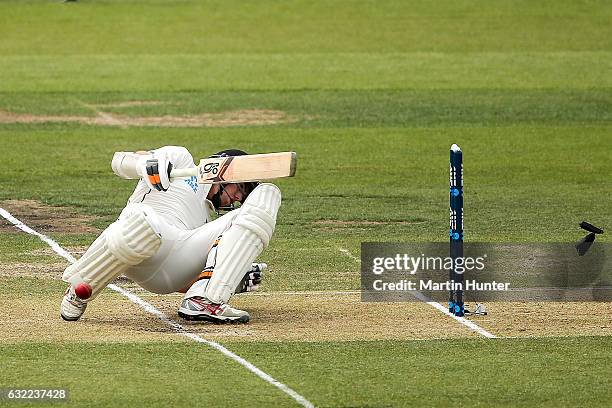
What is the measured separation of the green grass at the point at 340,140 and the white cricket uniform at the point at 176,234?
110 centimetres

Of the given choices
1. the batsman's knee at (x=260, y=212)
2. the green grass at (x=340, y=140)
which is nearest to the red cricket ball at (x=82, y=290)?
the green grass at (x=340, y=140)

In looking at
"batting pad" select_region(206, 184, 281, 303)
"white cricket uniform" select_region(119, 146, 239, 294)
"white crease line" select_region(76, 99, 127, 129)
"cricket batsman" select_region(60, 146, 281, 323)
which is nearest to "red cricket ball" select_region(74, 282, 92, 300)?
"cricket batsman" select_region(60, 146, 281, 323)

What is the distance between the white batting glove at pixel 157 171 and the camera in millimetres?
11820

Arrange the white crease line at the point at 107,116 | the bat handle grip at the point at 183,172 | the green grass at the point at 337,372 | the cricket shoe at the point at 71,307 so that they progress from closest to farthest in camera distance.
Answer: the green grass at the point at 337,372
the bat handle grip at the point at 183,172
the cricket shoe at the point at 71,307
the white crease line at the point at 107,116

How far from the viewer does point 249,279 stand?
40.5 feet

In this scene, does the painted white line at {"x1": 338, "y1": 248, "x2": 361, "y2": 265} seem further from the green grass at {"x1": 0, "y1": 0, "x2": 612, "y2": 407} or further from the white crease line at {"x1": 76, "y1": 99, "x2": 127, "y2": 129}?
the white crease line at {"x1": 76, "y1": 99, "x2": 127, "y2": 129}

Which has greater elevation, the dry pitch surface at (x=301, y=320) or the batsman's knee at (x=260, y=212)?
the batsman's knee at (x=260, y=212)

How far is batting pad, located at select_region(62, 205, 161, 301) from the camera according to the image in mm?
11773

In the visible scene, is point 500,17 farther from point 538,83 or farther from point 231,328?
point 231,328

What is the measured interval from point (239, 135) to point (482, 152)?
474 centimetres

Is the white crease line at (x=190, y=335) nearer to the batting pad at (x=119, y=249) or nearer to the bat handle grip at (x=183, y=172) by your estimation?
the batting pad at (x=119, y=249)

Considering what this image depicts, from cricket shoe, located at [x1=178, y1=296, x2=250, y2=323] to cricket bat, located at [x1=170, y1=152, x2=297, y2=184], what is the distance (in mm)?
922

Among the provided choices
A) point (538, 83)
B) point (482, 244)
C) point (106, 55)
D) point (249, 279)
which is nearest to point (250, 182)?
point (249, 279)

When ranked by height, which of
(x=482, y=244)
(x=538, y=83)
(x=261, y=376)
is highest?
(x=538, y=83)
